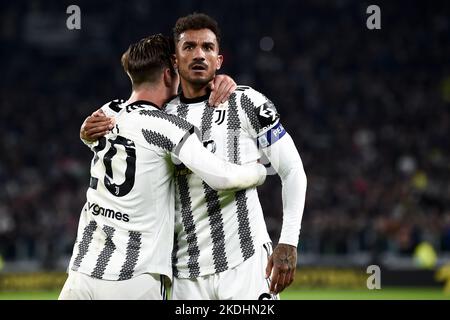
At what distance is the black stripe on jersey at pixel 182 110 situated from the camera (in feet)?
15.8

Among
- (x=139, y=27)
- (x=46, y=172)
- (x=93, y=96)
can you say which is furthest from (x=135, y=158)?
(x=139, y=27)

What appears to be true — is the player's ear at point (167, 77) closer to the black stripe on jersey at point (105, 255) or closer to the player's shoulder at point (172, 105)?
the player's shoulder at point (172, 105)

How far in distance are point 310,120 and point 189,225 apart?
691 inches

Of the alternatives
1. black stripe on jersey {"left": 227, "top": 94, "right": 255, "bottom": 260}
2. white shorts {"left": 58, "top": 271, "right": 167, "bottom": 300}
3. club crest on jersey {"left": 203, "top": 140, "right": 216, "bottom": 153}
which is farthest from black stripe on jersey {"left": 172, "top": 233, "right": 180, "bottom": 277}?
club crest on jersey {"left": 203, "top": 140, "right": 216, "bottom": 153}

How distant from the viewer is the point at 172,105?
4895 mm

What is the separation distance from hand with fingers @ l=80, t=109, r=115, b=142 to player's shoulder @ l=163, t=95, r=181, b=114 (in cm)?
34

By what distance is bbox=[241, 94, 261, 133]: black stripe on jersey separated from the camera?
15.4ft

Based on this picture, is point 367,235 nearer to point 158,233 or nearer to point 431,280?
A: point 431,280

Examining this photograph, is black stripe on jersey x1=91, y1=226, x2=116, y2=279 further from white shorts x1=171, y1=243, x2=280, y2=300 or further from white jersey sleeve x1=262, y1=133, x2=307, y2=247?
white jersey sleeve x1=262, y1=133, x2=307, y2=247

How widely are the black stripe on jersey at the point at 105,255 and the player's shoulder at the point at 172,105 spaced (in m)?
0.74

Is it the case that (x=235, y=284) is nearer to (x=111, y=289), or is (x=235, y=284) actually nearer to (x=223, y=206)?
(x=223, y=206)

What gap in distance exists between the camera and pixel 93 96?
2378 centimetres

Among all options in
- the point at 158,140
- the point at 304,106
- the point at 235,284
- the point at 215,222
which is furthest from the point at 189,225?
the point at 304,106

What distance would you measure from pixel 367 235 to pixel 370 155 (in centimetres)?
445
